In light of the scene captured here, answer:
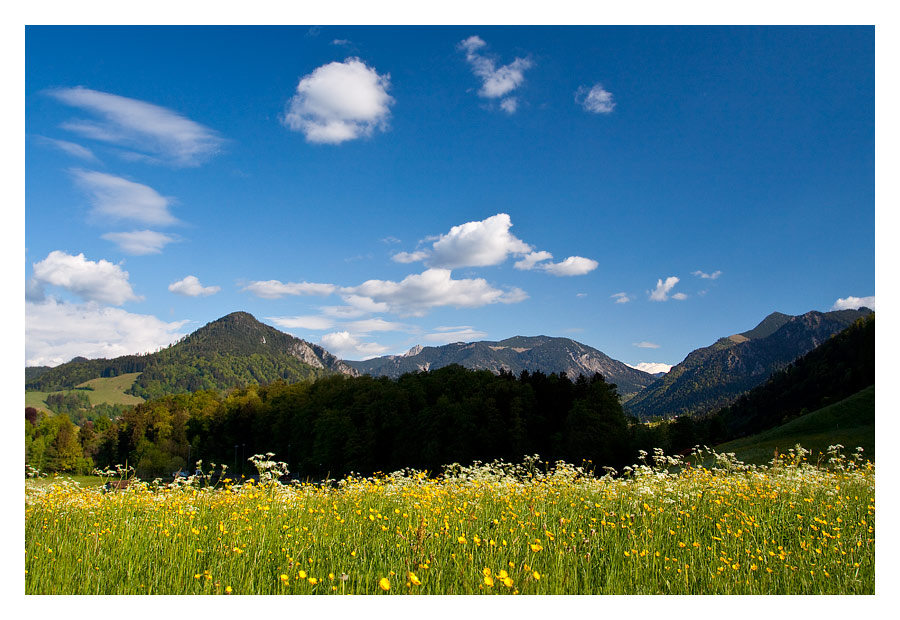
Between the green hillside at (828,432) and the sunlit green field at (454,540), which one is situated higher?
the sunlit green field at (454,540)

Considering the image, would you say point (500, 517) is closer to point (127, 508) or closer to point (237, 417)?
point (127, 508)

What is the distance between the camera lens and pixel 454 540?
4605mm

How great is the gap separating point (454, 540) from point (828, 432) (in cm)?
3400

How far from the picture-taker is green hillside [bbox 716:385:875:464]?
23.8 m

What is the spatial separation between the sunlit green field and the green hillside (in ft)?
60.6

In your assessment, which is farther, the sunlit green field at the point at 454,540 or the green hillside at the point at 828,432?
the green hillside at the point at 828,432

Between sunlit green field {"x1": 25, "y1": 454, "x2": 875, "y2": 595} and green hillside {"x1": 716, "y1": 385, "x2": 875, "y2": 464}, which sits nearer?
sunlit green field {"x1": 25, "y1": 454, "x2": 875, "y2": 595}

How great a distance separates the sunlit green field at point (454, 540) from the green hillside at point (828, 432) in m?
18.5

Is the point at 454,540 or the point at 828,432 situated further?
the point at 828,432

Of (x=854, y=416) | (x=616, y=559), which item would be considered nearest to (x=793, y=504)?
(x=616, y=559)

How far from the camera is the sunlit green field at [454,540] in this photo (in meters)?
4.01

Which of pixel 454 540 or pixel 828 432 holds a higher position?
pixel 454 540

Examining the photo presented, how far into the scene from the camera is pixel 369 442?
127 feet
